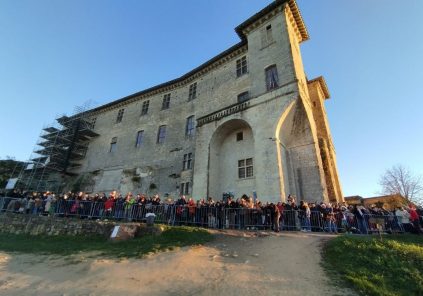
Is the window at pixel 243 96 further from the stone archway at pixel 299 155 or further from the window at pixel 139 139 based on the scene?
the window at pixel 139 139

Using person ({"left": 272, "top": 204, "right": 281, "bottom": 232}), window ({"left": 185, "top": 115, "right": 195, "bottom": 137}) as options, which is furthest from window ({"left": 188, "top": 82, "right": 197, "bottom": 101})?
person ({"left": 272, "top": 204, "right": 281, "bottom": 232})

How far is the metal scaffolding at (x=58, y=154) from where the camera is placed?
28.2m

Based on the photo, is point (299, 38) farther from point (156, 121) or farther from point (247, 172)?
point (156, 121)

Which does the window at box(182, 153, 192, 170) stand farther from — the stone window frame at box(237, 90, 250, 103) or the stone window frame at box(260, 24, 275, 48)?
the stone window frame at box(260, 24, 275, 48)

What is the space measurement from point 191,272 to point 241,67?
18620 millimetres

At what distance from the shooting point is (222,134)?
65.0 feet

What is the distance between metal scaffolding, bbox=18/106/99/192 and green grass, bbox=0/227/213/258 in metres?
17.9

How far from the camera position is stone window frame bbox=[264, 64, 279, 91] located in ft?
59.4

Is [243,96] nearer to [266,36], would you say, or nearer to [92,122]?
[266,36]

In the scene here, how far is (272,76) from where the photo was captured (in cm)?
1864

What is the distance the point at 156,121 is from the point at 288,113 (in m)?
15.2

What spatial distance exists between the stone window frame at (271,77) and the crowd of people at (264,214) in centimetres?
893

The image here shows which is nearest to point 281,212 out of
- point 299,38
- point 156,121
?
point 299,38

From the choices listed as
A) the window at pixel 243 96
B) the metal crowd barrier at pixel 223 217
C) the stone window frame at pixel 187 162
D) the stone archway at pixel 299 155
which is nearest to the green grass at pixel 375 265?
the metal crowd barrier at pixel 223 217
